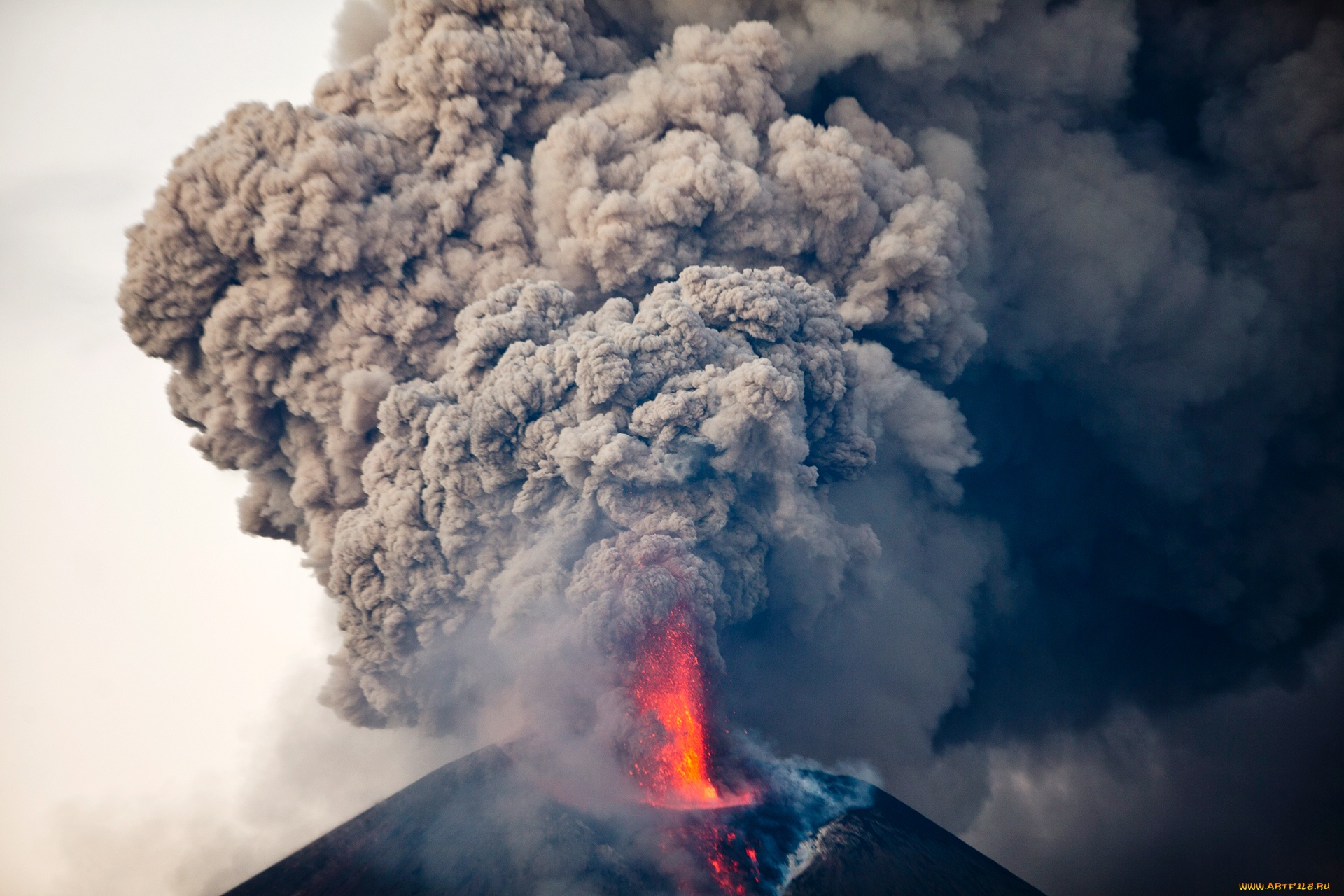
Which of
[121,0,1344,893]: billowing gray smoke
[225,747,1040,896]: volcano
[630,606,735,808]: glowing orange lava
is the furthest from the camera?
[121,0,1344,893]: billowing gray smoke

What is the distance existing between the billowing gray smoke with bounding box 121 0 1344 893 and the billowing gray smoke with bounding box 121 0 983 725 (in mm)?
99

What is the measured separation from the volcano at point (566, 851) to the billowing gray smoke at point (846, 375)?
195 centimetres

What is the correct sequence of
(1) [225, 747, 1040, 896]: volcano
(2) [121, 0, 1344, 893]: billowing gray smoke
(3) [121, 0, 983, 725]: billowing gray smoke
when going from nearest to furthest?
(1) [225, 747, 1040, 896]: volcano → (3) [121, 0, 983, 725]: billowing gray smoke → (2) [121, 0, 1344, 893]: billowing gray smoke

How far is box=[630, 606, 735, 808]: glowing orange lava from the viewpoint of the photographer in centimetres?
1628

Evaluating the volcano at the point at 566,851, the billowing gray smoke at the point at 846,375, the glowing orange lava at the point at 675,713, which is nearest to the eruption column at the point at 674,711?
the glowing orange lava at the point at 675,713

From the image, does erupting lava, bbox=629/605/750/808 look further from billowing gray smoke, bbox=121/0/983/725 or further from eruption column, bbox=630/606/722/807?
billowing gray smoke, bbox=121/0/983/725

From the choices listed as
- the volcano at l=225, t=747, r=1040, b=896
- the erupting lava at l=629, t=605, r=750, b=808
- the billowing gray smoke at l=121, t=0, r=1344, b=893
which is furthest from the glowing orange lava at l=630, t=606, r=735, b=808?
the billowing gray smoke at l=121, t=0, r=1344, b=893

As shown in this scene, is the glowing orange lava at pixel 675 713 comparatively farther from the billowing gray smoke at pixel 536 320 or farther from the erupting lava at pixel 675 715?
the billowing gray smoke at pixel 536 320

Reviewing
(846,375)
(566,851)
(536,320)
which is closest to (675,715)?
(566,851)

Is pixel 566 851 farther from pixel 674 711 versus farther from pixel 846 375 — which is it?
pixel 846 375

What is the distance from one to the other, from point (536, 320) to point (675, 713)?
8419mm

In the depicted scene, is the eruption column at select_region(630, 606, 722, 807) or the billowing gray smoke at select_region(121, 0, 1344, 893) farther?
the billowing gray smoke at select_region(121, 0, 1344, 893)

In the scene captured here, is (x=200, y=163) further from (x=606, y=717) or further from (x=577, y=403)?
(x=606, y=717)

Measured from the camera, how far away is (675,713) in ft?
56.7
